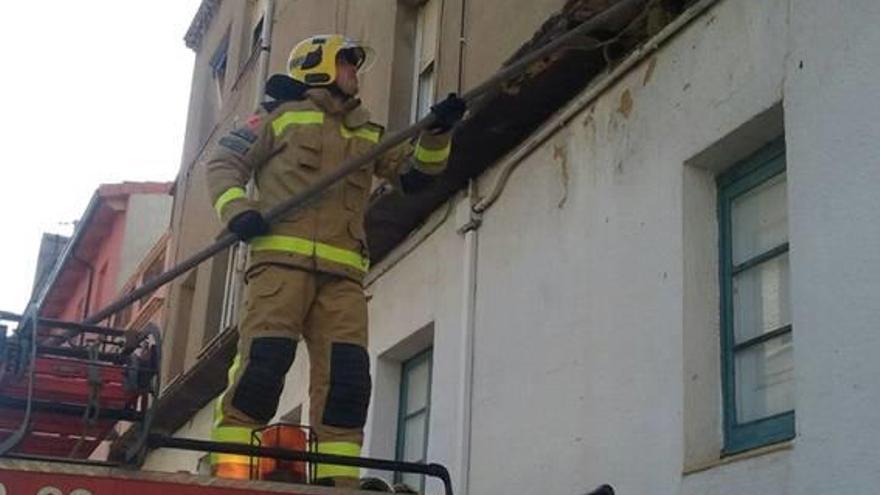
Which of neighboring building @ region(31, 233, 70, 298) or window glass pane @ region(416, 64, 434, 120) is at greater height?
neighboring building @ region(31, 233, 70, 298)

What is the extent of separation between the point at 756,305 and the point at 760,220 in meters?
0.36

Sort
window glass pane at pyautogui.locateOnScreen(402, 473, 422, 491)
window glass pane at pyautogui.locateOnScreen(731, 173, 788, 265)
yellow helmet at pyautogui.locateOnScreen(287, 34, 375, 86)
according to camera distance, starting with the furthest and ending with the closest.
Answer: window glass pane at pyautogui.locateOnScreen(402, 473, 422, 491) → yellow helmet at pyautogui.locateOnScreen(287, 34, 375, 86) → window glass pane at pyautogui.locateOnScreen(731, 173, 788, 265)

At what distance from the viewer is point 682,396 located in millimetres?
5555

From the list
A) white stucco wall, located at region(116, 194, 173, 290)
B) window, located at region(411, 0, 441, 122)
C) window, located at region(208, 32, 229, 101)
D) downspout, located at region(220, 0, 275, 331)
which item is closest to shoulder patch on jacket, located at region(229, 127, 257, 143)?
window, located at region(411, 0, 441, 122)

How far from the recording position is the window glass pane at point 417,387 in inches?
353

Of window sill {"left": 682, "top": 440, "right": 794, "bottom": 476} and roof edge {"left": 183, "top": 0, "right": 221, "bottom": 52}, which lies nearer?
window sill {"left": 682, "top": 440, "right": 794, "bottom": 476}

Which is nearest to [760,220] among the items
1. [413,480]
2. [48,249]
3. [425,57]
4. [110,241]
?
[413,480]

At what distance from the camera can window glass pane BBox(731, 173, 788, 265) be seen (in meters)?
5.47

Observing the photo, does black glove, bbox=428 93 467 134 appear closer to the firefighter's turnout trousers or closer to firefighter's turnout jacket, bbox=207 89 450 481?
firefighter's turnout jacket, bbox=207 89 450 481

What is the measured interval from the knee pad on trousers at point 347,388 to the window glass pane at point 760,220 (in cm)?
176

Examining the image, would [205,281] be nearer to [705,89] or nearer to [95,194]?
[705,89]

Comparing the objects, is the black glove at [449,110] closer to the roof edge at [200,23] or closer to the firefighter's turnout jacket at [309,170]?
the firefighter's turnout jacket at [309,170]

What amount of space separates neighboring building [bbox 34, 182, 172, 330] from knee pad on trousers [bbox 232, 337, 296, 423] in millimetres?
19625

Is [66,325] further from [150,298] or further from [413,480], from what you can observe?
[150,298]
